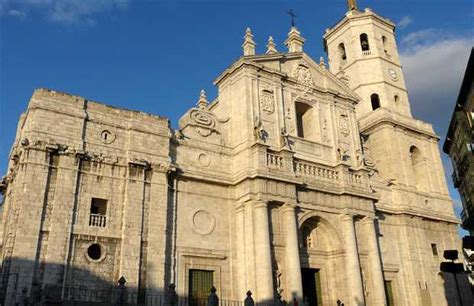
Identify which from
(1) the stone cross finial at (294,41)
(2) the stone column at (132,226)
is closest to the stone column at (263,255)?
(2) the stone column at (132,226)

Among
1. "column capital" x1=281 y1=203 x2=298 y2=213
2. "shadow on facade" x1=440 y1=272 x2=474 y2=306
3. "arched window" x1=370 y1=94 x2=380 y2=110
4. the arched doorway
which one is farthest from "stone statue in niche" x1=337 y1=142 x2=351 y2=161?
"shadow on facade" x1=440 y1=272 x2=474 y2=306

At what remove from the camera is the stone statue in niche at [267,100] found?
24.7 m

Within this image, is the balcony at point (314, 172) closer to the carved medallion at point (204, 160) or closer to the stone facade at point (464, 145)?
the carved medallion at point (204, 160)

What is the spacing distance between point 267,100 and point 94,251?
11430 millimetres

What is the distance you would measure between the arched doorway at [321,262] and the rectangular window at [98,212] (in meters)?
9.28

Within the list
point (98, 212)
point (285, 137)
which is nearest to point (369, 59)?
point (285, 137)

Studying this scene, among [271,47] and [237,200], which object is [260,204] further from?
[271,47]

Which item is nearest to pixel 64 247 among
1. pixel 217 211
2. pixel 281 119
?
pixel 217 211

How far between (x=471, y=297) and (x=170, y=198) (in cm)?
1932

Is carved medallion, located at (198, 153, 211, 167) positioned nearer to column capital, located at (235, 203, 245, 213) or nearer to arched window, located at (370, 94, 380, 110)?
column capital, located at (235, 203, 245, 213)

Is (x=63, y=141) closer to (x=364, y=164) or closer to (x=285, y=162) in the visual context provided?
(x=285, y=162)

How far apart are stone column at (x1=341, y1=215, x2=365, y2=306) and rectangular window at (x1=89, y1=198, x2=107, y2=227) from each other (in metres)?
11.6

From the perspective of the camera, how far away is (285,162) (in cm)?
2322

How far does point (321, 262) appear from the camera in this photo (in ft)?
78.4
